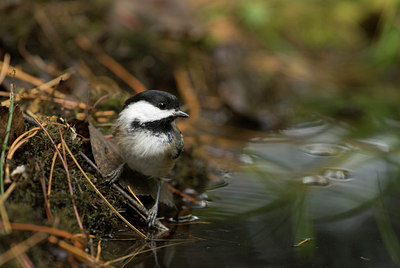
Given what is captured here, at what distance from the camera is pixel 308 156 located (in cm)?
439

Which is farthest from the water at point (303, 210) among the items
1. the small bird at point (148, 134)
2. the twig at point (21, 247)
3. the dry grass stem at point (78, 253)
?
the twig at point (21, 247)

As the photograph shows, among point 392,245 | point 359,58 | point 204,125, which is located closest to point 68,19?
point 204,125

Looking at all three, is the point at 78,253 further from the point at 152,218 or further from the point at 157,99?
the point at 157,99

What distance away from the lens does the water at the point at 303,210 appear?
2.69 metres

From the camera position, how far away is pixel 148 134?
3025 millimetres

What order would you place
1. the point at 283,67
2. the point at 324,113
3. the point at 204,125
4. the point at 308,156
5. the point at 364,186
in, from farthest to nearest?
the point at 283,67 < the point at 324,113 < the point at 204,125 < the point at 308,156 < the point at 364,186

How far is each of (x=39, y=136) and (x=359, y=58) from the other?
5.84 m

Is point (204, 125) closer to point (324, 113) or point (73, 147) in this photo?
point (324, 113)

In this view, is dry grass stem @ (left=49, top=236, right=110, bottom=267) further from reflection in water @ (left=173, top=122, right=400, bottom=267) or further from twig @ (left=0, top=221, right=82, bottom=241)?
reflection in water @ (left=173, top=122, right=400, bottom=267)

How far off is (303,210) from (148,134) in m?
1.24

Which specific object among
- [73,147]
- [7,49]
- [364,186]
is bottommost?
[364,186]

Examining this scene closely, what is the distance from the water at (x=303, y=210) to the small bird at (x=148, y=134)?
0.46 m

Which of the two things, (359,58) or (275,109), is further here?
(359,58)

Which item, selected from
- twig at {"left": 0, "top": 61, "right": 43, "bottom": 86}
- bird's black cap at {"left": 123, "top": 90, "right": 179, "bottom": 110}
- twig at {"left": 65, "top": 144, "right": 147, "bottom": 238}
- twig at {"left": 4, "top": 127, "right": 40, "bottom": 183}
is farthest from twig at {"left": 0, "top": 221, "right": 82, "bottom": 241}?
twig at {"left": 0, "top": 61, "right": 43, "bottom": 86}
